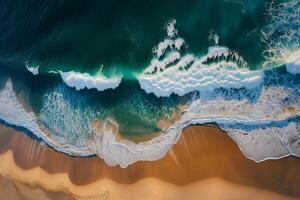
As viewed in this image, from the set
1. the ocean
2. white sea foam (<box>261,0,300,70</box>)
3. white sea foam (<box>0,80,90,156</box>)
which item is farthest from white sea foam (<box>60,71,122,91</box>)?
white sea foam (<box>261,0,300,70</box>)

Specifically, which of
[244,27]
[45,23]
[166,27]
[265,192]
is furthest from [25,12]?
[265,192]

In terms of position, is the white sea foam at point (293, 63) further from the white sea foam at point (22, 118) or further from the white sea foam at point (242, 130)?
the white sea foam at point (22, 118)

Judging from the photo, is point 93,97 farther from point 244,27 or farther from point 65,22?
point 244,27

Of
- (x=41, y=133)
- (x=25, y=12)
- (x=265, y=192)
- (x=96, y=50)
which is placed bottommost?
(x=265, y=192)

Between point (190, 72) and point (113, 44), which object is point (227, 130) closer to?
point (190, 72)

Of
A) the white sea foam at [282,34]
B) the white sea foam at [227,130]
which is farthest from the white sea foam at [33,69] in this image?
the white sea foam at [282,34]

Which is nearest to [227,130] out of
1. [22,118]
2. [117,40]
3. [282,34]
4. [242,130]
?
[242,130]
